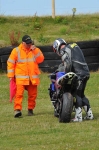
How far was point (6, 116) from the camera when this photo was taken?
44.4 ft

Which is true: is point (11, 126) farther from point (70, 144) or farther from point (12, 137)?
point (70, 144)

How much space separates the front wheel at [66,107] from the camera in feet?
38.4

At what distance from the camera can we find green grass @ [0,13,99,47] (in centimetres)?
2795

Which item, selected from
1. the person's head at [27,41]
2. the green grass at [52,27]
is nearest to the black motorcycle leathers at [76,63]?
the person's head at [27,41]

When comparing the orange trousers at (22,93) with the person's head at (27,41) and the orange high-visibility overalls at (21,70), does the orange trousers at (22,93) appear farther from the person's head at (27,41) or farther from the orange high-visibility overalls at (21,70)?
the person's head at (27,41)

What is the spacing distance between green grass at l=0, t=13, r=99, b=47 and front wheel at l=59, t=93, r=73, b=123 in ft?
49.5

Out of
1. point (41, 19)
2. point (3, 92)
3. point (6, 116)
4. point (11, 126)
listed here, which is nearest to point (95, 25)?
point (41, 19)

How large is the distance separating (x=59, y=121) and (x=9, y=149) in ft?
9.60

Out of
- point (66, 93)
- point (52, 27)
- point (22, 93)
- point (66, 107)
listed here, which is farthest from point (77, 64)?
point (52, 27)

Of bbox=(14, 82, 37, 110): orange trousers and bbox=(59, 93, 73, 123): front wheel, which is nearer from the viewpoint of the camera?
bbox=(59, 93, 73, 123): front wheel

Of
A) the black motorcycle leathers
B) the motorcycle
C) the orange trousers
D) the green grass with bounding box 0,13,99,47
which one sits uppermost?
the black motorcycle leathers

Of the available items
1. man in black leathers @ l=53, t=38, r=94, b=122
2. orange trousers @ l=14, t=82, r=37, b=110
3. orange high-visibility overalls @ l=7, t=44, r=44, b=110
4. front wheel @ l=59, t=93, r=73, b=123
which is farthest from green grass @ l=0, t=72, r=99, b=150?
orange high-visibility overalls @ l=7, t=44, r=44, b=110

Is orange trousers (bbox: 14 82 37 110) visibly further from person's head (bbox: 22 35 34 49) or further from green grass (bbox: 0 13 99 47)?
green grass (bbox: 0 13 99 47)

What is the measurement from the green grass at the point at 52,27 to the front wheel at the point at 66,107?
1508 centimetres
